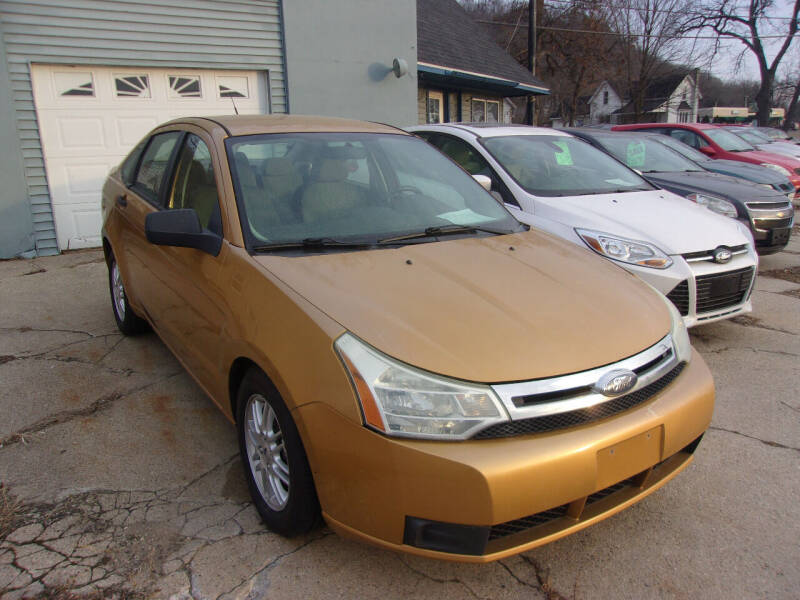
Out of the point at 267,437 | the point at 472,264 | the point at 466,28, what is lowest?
the point at 267,437

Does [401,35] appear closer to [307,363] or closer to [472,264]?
[472,264]

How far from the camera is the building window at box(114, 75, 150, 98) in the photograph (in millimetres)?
8102

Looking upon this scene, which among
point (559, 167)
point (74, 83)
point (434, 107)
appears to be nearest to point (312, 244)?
point (559, 167)

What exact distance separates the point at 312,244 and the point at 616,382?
1346mm

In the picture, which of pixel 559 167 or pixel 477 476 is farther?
pixel 559 167

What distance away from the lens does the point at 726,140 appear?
1106 centimetres

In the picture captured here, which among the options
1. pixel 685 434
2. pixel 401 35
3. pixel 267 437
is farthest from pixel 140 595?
pixel 401 35

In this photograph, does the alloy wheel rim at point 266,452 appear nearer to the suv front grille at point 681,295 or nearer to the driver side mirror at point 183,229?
the driver side mirror at point 183,229

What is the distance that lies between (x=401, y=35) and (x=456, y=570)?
32.7 feet

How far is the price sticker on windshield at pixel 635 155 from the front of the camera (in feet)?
23.4

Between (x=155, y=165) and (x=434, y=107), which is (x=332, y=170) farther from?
(x=434, y=107)

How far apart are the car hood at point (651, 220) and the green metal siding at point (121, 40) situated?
20.5 feet

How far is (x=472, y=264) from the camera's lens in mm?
2570

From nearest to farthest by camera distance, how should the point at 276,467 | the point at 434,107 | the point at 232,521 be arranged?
the point at 276,467, the point at 232,521, the point at 434,107
